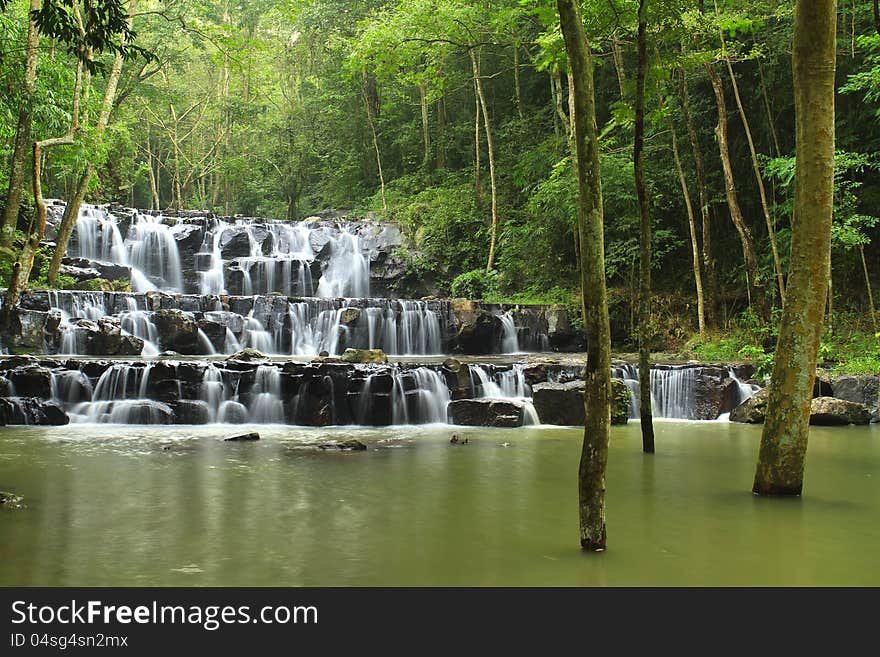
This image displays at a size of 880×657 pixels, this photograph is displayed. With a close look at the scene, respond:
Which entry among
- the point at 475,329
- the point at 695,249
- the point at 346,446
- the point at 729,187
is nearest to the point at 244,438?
the point at 346,446

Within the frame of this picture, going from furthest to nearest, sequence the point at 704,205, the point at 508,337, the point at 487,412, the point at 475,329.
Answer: the point at 508,337, the point at 475,329, the point at 704,205, the point at 487,412

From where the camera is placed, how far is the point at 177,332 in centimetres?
1744

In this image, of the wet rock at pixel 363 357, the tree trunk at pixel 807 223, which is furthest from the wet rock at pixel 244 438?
the tree trunk at pixel 807 223

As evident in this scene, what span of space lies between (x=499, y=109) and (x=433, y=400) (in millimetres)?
18876

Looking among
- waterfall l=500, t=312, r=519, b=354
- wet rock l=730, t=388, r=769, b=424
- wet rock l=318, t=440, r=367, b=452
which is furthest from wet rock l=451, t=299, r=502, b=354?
wet rock l=318, t=440, r=367, b=452

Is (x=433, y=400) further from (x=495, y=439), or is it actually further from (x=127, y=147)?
(x=127, y=147)

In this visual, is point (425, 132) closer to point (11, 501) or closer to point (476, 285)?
point (476, 285)

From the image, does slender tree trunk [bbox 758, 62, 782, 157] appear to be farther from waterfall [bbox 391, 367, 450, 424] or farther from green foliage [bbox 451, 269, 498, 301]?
waterfall [bbox 391, 367, 450, 424]

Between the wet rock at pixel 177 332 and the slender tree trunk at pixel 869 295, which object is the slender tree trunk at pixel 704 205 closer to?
the slender tree trunk at pixel 869 295

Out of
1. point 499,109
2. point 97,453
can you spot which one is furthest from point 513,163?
point 97,453

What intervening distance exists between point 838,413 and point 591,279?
9.67 metres

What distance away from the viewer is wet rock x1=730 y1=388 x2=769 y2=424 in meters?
13.0
